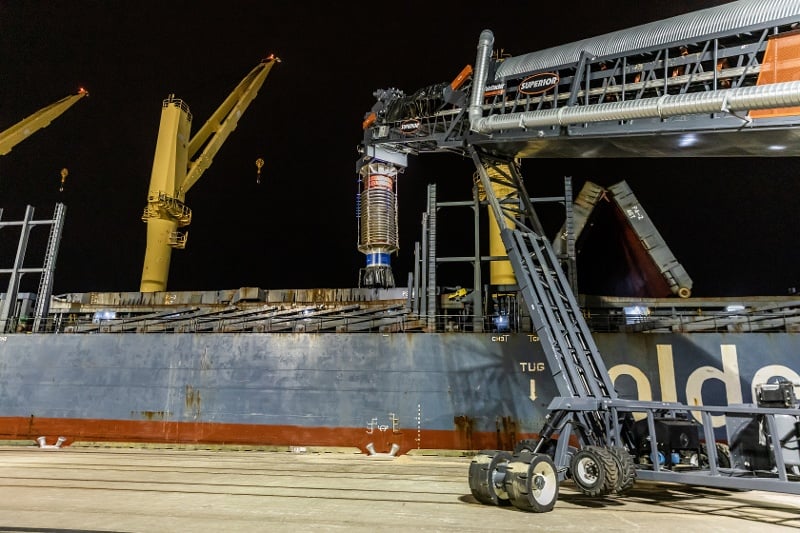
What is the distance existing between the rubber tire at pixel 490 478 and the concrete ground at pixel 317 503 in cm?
22

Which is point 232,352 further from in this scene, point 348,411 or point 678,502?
point 678,502

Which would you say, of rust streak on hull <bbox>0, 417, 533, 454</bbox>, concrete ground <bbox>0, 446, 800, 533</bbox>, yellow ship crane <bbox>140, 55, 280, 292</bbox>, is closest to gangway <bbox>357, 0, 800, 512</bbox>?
concrete ground <bbox>0, 446, 800, 533</bbox>

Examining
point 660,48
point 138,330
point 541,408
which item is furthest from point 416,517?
point 138,330

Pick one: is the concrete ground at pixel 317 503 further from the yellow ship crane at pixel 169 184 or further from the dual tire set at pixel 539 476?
the yellow ship crane at pixel 169 184

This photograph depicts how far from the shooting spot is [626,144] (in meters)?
12.4

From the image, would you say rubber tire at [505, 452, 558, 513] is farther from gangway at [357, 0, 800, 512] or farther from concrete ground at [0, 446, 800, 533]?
concrete ground at [0, 446, 800, 533]

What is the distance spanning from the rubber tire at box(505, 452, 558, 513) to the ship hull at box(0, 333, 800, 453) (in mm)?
8539

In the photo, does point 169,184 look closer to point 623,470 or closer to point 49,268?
point 49,268

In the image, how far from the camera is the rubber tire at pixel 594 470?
29.6ft

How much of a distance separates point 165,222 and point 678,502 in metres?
32.4

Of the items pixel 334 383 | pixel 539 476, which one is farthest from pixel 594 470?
pixel 334 383

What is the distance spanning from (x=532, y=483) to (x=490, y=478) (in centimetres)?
87

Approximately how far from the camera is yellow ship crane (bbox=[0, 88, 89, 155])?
37.6 m

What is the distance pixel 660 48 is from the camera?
37.8 feet
